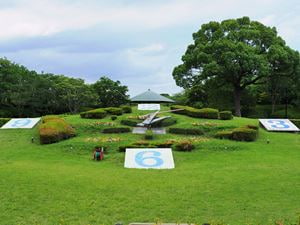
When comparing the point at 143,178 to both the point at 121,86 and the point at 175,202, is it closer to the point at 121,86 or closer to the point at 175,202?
the point at 175,202

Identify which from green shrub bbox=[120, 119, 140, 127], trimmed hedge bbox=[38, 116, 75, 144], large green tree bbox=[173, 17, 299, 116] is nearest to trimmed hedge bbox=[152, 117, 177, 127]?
green shrub bbox=[120, 119, 140, 127]

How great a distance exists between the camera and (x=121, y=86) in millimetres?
35094

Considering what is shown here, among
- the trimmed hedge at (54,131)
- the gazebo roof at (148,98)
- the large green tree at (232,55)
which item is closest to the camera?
the trimmed hedge at (54,131)

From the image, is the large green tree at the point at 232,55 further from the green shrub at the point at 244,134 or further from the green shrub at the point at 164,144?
the green shrub at the point at 164,144

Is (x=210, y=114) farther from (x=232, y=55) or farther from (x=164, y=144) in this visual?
(x=232, y=55)

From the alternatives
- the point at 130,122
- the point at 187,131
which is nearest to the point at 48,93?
the point at 130,122

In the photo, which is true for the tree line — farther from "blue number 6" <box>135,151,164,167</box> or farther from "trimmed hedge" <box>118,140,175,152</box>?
"blue number 6" <box>135,151,164,167</box>

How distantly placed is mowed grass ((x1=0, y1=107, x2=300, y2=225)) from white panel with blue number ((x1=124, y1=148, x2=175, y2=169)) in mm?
Result: 361

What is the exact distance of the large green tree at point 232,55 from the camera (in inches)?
1091

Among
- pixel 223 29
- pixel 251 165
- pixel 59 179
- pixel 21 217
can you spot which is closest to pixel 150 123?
pixel 251 165

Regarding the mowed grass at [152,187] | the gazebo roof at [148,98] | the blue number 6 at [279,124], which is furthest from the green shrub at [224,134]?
the gazebo roof at [148,98]

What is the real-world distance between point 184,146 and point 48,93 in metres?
21.9

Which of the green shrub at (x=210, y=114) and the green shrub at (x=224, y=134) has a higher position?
the green shrub at (x=210, y=114)

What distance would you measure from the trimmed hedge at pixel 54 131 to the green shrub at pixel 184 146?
5.80 meters
